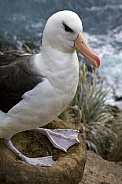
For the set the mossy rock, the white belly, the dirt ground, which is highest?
the white belly

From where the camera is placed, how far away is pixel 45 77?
225cm

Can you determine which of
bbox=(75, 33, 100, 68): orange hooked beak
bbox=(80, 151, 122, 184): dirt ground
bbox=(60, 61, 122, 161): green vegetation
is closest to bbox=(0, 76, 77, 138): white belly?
bbox=(75, 33, 100, 68): orange hooked beak

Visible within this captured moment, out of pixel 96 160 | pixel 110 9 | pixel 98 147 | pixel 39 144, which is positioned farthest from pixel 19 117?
pixel 110 9

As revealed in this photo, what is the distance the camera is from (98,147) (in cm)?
409

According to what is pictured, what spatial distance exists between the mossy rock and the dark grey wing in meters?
0.27

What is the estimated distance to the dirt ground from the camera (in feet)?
11.3

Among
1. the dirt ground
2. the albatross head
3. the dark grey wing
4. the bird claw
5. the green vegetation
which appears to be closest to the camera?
the albatross head

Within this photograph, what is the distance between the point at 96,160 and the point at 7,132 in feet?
4.77

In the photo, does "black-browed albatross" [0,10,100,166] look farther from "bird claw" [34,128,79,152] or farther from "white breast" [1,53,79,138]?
"bird claw" [34,128,79,152]

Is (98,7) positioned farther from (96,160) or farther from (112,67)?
(96,160)

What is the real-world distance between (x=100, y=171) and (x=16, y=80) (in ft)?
4.95

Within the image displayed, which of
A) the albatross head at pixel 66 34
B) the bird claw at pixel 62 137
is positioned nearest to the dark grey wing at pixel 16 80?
the albatross head at pixel 66 34

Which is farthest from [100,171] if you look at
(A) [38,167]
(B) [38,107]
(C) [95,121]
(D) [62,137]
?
(B) [38,107]

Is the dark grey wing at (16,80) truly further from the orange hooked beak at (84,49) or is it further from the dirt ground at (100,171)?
the dirt ground at (100,171)
